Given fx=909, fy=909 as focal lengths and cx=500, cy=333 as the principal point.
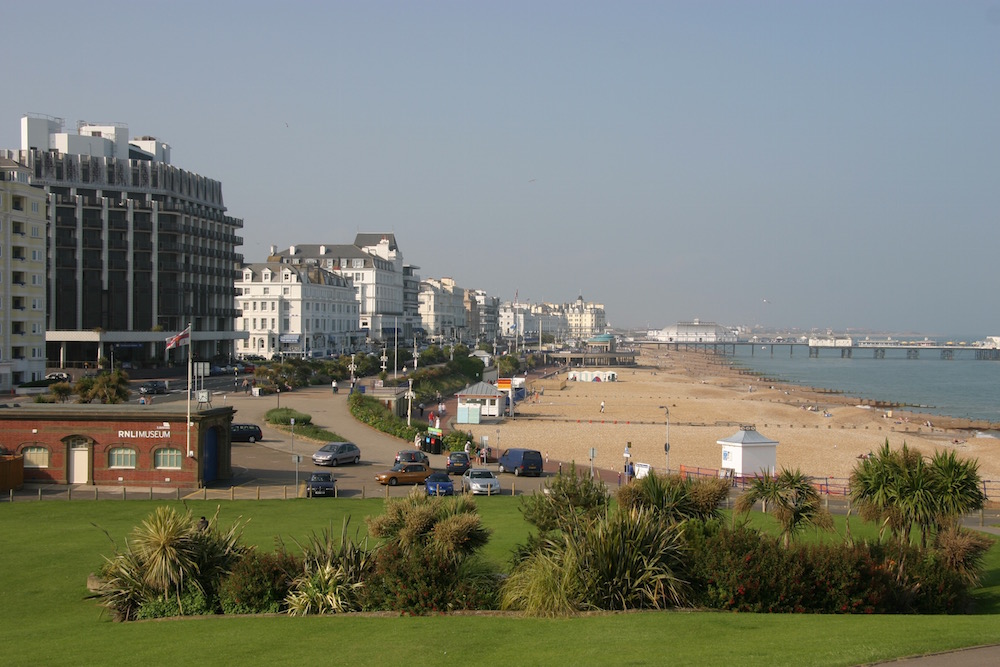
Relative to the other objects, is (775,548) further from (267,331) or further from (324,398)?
(267,331)

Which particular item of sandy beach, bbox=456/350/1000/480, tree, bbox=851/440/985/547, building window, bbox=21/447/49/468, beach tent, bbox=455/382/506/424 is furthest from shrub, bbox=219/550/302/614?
beach tent, bbox=455/382/506/424

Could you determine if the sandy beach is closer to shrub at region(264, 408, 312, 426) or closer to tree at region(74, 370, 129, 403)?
shrub at region(264, 408, 312, 426)

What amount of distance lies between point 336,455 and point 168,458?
Answer: 23.8ft

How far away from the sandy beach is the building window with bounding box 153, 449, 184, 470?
18.9 m

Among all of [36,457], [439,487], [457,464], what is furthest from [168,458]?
[457,464]

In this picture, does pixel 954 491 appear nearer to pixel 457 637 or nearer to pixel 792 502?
pixel 792 502

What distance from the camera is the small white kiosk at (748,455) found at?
3284 centimetres

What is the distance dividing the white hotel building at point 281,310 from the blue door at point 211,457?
61211 millimetres

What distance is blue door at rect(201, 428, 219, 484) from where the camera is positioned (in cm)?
3004

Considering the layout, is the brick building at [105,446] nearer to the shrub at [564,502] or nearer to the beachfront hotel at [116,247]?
the shrub at [564,502]

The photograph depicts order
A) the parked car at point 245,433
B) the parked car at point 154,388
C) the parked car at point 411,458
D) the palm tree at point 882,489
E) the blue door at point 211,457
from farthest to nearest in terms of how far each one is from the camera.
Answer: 1. the parked car at point 154,388
2. the parked car at point 245,433
3. the parked car at point 411,458
4. the blue door at point 211,457
5. the palm tree at point 882,489

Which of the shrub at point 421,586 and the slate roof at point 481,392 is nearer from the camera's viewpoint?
the shrub at point 421,586

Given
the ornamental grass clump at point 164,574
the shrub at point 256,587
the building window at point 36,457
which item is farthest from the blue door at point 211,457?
the shrub at point 256,587

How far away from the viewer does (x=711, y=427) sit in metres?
61.5
